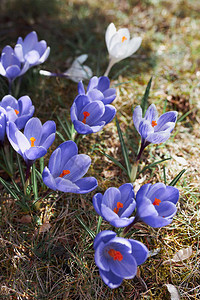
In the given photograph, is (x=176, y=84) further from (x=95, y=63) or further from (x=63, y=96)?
(x=63, y=96)

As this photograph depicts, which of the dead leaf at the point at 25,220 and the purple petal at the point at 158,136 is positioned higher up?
the purple petal at the point at 158,136

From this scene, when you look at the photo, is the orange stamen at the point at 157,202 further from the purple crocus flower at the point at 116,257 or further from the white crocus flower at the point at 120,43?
the white crocus flower at the point at 120,43

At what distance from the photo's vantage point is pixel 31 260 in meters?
1.47

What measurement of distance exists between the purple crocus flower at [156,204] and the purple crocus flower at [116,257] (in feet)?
0.37

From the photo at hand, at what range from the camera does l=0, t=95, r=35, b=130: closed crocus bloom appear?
4.71ft

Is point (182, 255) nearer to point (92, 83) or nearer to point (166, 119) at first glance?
point (166, 119)

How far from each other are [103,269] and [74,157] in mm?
499

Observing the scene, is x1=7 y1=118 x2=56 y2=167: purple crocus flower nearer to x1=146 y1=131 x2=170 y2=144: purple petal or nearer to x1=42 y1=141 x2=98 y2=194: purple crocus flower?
x1=42 y1=141 x2=98 y2=194: purple crocus flower

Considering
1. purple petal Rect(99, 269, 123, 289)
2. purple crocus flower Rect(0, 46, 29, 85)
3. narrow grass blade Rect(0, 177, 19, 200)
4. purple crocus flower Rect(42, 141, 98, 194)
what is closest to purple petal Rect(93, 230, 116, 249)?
purple petal Rect(99, 269, 123, 289)

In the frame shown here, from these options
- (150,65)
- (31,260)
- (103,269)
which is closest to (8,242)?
(31,260)

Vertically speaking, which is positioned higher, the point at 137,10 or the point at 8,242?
the point at 137,10

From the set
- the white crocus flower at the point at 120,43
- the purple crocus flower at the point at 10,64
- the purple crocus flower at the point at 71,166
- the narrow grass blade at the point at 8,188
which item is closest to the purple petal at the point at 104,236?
the purple crocus flower at the point at 71,166

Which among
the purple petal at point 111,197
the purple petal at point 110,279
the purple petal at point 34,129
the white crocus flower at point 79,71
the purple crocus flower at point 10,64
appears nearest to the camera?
the purple petal at point 110,279

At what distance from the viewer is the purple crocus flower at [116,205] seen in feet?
3.95
